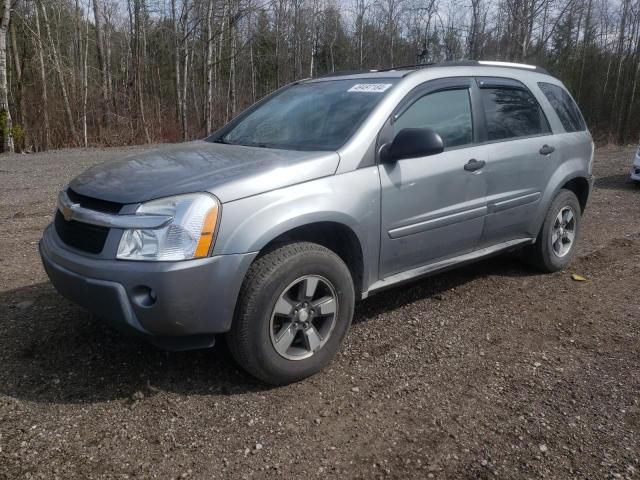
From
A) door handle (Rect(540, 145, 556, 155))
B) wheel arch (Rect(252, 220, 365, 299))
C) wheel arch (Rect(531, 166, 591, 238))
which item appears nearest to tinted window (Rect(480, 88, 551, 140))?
door handle (Rect(540, 145, 556, 155))

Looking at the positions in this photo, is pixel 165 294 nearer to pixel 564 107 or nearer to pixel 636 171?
pixel 564 107

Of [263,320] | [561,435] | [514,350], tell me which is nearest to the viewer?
[561,435]

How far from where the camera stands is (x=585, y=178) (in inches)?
197

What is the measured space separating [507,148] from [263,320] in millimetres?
2467

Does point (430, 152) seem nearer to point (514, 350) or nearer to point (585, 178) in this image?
point (514, 350)

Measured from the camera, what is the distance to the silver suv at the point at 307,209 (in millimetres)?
2545

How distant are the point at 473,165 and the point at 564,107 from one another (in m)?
1.72

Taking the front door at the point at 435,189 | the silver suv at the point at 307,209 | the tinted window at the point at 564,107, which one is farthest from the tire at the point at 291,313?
the tinted window at the point at 564,107

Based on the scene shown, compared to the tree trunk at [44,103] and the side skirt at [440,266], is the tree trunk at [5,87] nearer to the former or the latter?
the tree trunk at [44,103]

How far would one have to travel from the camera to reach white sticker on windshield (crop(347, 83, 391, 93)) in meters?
3.52

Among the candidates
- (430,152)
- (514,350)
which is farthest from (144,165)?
(514,350)

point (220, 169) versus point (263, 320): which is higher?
point (220, 169)

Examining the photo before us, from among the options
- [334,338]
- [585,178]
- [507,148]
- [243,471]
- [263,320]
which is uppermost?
[507,148]

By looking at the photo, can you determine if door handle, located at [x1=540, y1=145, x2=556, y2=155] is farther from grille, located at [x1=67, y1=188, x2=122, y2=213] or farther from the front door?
grille, located at [x1=67, y1=188, x2=122, y2=213]
